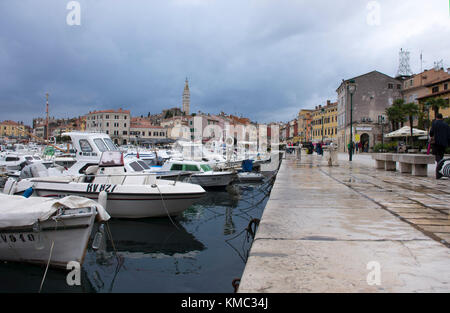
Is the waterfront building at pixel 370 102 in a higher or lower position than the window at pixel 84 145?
higher

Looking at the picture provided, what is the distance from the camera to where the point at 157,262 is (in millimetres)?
7668

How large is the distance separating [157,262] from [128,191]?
3483 mm

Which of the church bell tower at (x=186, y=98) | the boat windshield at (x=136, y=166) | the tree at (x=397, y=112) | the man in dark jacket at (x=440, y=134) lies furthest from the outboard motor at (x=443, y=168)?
the church bell tower at (x=186, y=98)

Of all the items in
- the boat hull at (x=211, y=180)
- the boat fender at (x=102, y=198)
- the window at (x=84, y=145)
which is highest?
the window at (x=84, y=145)

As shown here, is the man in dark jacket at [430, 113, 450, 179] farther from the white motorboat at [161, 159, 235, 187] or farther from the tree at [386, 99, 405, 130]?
the tree at [386, 99, 405, 130]

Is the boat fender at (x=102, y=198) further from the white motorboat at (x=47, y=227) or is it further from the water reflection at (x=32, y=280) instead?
the white motorboat at (x=47, y=227)

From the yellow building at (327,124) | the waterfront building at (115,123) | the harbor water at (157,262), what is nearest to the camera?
the harbor water at (157,262)

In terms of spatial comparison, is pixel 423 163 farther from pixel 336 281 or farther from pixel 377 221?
pixel 336 281

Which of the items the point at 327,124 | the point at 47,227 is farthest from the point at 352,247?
the point at 327,124

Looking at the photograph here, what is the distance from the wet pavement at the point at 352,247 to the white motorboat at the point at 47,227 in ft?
11.5

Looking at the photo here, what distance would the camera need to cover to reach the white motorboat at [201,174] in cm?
2025

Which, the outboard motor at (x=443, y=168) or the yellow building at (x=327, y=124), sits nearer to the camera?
the outboard motor at (x=443, y=168)

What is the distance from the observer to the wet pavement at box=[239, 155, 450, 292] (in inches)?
107

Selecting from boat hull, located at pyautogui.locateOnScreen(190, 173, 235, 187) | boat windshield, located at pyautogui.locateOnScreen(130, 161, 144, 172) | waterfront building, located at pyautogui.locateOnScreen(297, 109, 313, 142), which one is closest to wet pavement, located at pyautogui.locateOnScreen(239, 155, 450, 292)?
boat windshield, located at pyautogui.locateOnScreen(130, 161, 144, 172)
